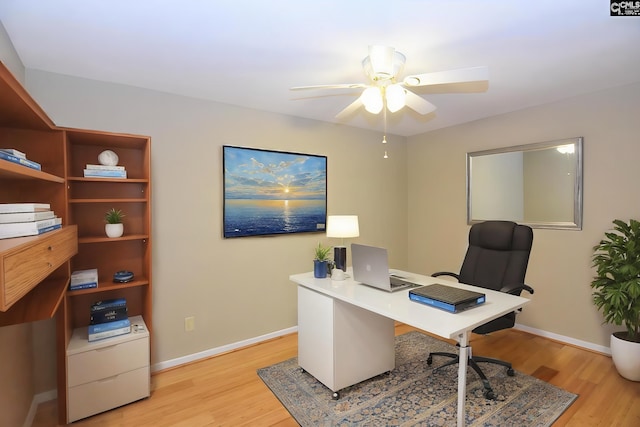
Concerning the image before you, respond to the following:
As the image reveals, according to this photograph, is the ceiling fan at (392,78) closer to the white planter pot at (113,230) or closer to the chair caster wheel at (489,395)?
the white planter pot at (113,230)

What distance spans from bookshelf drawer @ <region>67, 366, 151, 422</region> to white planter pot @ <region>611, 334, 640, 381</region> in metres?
3.49

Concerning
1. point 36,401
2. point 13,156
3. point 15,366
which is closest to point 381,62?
point 13,156

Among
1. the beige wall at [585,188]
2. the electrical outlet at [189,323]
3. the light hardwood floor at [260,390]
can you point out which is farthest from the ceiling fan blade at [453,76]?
the electrical outlet at [189,323]

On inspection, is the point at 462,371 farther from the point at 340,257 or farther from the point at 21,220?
the point at 21,220

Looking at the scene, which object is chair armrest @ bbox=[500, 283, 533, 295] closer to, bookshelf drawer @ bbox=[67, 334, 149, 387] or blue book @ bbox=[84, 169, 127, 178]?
bookshelf drawer @ bbox=[67, 334, 149, 387]

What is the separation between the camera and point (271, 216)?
126 inches

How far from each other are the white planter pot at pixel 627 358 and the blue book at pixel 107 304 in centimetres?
370

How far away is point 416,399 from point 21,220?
2.40m

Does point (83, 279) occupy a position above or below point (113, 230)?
below

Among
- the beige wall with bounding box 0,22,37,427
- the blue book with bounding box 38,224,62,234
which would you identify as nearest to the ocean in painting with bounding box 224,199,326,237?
the blue book with bounding box 38,224,62,234

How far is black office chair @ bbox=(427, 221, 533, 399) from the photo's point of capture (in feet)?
7.44

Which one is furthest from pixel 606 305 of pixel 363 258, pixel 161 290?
pixel 161 290

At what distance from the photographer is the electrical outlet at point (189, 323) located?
2.74 m

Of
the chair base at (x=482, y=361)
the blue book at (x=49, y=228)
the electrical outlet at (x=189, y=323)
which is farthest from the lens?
the electrical outlet at (x=189, y=323)
